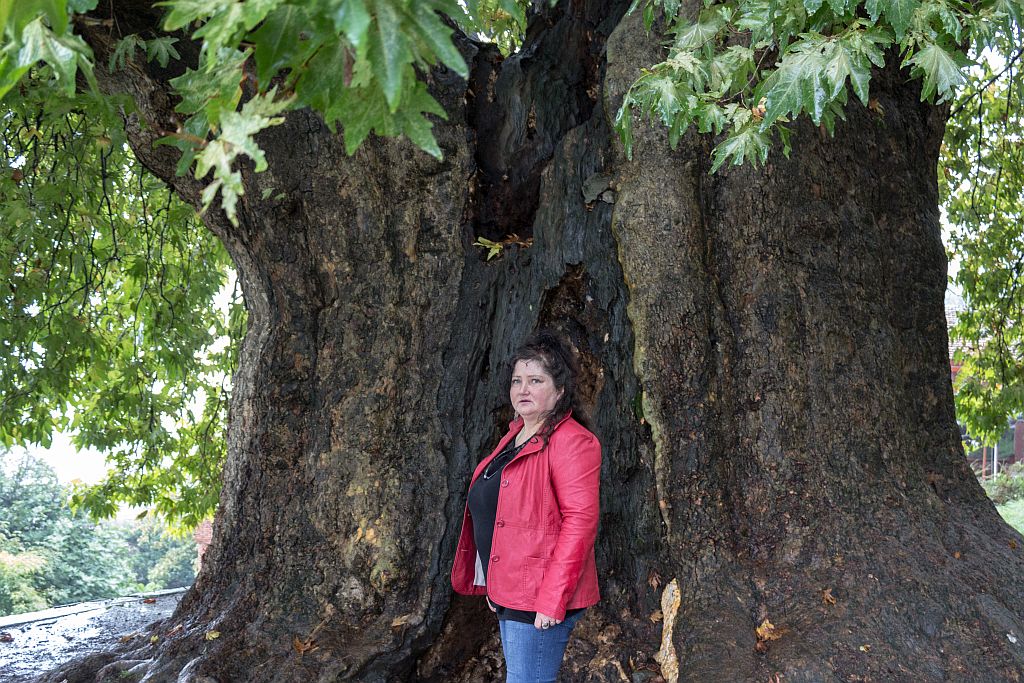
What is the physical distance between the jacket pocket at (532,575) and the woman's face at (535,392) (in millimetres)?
537

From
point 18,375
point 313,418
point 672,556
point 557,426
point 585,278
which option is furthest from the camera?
point 18,375

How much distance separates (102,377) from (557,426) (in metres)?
6.27

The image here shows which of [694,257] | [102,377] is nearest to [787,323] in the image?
[694,257]

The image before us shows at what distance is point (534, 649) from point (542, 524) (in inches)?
17.2

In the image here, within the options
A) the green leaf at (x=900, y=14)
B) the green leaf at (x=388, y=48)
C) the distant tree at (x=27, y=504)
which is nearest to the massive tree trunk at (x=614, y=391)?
the green leaf at (x=900, y=14)

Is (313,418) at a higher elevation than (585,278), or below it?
below

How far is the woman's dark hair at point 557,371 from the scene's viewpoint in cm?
337

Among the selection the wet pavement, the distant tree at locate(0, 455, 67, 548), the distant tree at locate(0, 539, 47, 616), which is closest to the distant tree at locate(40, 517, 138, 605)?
the distant tree at locate(0, 455, 67, 548)

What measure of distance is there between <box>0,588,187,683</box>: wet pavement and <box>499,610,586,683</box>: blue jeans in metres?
2.86

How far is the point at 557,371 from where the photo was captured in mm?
3377

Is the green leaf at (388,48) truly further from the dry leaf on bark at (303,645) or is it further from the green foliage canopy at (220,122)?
the dry leaf on bark at (303,645)

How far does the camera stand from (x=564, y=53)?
15.6 ft

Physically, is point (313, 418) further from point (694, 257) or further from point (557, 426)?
point (694, 257)

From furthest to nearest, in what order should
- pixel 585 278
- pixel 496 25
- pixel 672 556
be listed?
pixel 496 25, pixel 585 278, pixel 672 556
